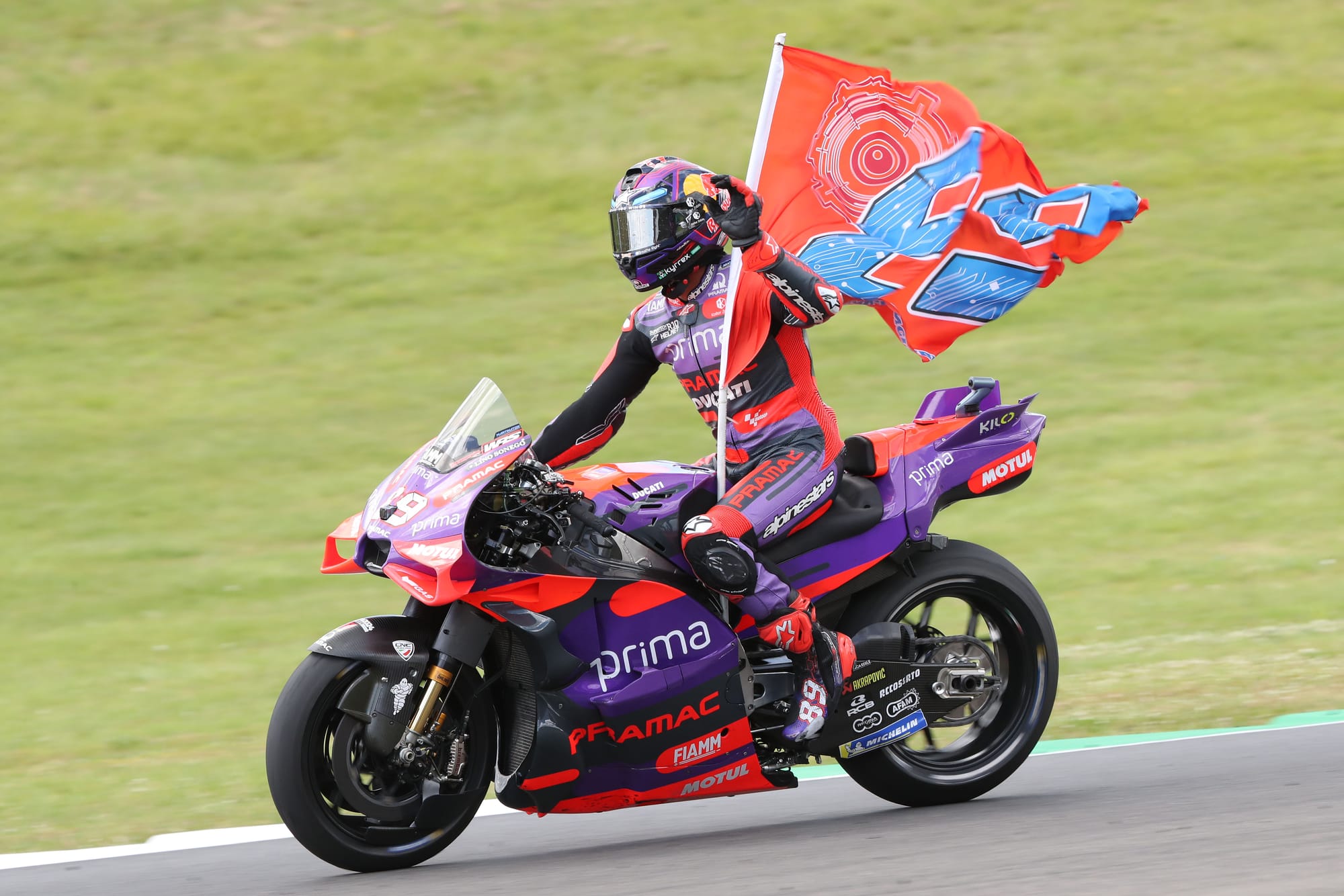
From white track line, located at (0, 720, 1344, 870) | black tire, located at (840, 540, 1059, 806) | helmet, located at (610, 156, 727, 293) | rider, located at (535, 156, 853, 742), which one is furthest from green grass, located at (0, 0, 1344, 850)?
A: helmet, located at (610, 156, 727, 293)

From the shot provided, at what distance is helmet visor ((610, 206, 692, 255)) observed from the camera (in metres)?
5.88

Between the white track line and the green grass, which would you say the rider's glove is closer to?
the white track line

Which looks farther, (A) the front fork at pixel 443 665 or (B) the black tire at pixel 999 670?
(B) the black tire at pixel 999 670

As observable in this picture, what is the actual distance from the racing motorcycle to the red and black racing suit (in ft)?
0.55

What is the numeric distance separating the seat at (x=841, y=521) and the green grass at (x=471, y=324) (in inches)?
81.3

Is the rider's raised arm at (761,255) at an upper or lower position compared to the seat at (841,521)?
upper

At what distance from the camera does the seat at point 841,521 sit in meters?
6.13

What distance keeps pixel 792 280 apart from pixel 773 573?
3.33ft

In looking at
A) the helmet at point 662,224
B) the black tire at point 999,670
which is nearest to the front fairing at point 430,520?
the helmet at point 662,224

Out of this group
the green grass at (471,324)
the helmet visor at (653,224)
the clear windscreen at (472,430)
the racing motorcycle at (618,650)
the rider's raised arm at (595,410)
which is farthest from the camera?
the green grass at (471,324)

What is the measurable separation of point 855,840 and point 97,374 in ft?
39.9

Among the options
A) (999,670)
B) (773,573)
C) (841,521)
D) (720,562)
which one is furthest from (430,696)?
(999,670)

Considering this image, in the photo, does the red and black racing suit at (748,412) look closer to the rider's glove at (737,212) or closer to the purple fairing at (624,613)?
the rider's glove at (737,212)

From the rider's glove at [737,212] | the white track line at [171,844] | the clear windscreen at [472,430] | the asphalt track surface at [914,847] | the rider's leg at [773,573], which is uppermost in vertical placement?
the rider's glove at [737,212]
